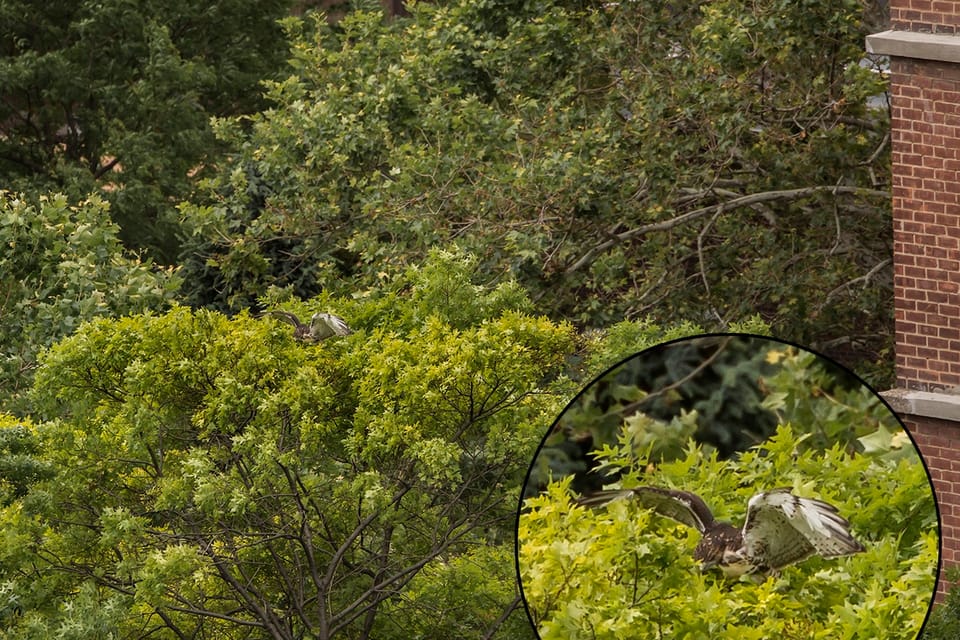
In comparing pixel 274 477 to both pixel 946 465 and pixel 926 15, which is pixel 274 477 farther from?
pixel 926 15

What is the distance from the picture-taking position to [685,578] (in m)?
5.15

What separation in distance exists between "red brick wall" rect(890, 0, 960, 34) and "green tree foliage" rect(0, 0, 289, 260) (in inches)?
537

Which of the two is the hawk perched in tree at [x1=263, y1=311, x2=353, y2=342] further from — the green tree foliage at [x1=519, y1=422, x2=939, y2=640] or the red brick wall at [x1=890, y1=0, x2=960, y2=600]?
the green tree foliage at [x1=519, y1=422, x2=939, y2=640]

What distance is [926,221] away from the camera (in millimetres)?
11922

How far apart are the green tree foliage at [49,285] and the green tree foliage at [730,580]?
990 cm

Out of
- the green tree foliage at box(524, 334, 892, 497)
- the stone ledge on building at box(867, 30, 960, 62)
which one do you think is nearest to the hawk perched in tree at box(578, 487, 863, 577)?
the green tree foliage at box(524, 334, 892, 497)

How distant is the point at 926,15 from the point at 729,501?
283 inches

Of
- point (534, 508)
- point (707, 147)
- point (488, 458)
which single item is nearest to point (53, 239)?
point (707, 147)

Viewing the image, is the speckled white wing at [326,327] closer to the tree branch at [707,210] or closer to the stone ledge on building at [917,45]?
the stone ledge on building at [917,45]

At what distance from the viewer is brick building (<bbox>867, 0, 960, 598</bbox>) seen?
1166cm

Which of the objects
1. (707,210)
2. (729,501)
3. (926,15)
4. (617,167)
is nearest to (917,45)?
(926,15)

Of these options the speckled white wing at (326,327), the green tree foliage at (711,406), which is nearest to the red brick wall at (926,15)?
the speckled white wing at (326,327)

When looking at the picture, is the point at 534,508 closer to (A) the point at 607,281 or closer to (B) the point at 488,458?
(B) the point at 488,458

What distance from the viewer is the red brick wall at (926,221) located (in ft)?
38.5
